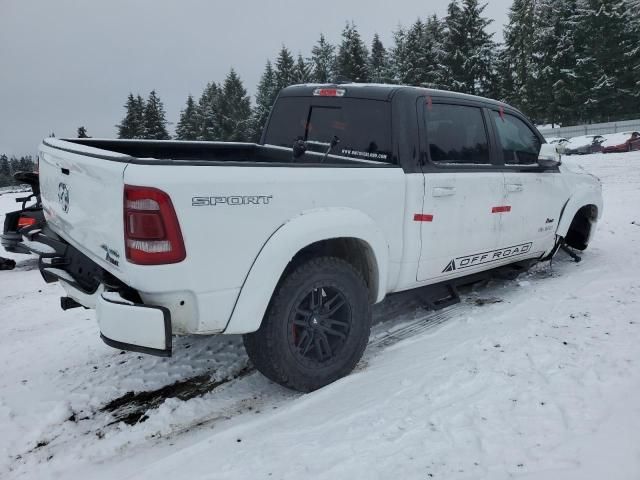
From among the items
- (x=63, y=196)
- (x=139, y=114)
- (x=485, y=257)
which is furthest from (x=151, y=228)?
(x=139, y=114)

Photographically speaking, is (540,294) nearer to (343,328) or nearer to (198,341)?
(343,328)

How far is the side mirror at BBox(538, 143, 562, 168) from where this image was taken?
479 centimetres

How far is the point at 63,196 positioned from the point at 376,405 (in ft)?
7.64

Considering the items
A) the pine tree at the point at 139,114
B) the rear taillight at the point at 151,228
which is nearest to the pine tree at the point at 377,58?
the pine tree at the point at 139,114

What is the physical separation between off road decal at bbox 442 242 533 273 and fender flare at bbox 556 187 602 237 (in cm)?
66

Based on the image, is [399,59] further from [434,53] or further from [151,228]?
[151,228]

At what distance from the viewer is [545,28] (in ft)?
141

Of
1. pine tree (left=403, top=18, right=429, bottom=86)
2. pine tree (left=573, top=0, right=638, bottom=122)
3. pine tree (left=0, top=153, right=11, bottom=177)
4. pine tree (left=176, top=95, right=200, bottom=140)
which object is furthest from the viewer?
pine tree (left=0, top=153, right=11, bottom=177)

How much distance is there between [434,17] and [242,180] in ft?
180

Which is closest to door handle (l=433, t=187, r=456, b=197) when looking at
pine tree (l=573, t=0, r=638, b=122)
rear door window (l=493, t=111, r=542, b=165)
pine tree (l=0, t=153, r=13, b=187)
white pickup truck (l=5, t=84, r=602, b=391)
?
white pickup truck (l=5, t=84, r=602, b=391)

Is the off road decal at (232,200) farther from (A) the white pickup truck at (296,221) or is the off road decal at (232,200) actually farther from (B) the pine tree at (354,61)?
(B) the pine tree at (354,61)

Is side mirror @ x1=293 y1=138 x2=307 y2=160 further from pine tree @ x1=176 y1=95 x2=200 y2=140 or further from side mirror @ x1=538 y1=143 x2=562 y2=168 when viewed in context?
pine tree @ x1=176 y1=95 x2=200 y2=140

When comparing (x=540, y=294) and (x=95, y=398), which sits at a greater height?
(x=540, y=294)

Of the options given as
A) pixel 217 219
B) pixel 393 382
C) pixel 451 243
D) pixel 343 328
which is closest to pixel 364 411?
pixel 393 382
